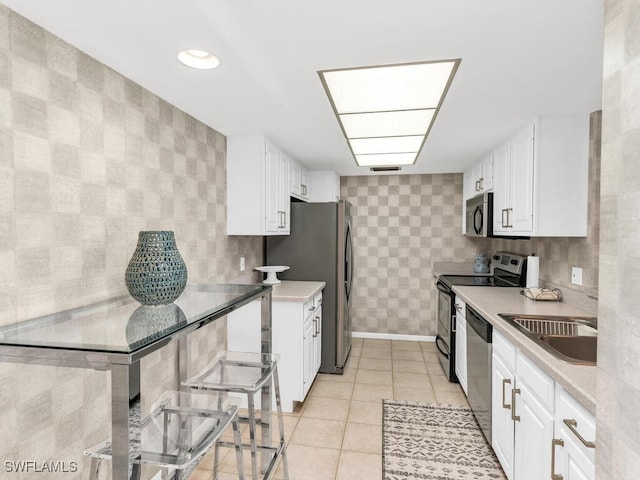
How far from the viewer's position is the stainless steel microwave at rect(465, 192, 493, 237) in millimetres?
3184

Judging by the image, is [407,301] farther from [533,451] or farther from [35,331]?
[35,331]

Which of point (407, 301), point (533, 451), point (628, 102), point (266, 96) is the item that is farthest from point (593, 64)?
point (407, 301)

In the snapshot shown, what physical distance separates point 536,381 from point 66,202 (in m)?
2.12

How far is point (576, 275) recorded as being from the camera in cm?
239

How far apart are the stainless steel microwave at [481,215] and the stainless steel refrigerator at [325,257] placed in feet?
4.19

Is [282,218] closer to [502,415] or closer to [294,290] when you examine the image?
[294,290]

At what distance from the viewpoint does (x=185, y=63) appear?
62.9 inches

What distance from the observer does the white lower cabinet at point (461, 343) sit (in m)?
2.94

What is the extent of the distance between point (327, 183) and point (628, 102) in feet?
11.7

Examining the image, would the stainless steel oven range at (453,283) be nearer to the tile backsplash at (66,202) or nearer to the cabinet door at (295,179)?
the cabinet door at (295,179)

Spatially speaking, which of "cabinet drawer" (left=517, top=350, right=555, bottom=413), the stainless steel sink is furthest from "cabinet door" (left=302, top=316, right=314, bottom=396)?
"cabinet drawer" (left=517, top=350, right=555, bottom=413)

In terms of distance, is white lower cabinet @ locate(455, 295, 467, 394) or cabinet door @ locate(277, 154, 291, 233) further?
cabinet door @ locate(277, 154, 291, 233)

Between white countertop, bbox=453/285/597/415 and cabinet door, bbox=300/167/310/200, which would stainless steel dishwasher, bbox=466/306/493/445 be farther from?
cabinet door, bbox=300/167/310/200

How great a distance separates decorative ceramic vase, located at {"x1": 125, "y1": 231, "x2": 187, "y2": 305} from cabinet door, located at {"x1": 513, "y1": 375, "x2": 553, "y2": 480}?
1.62m
